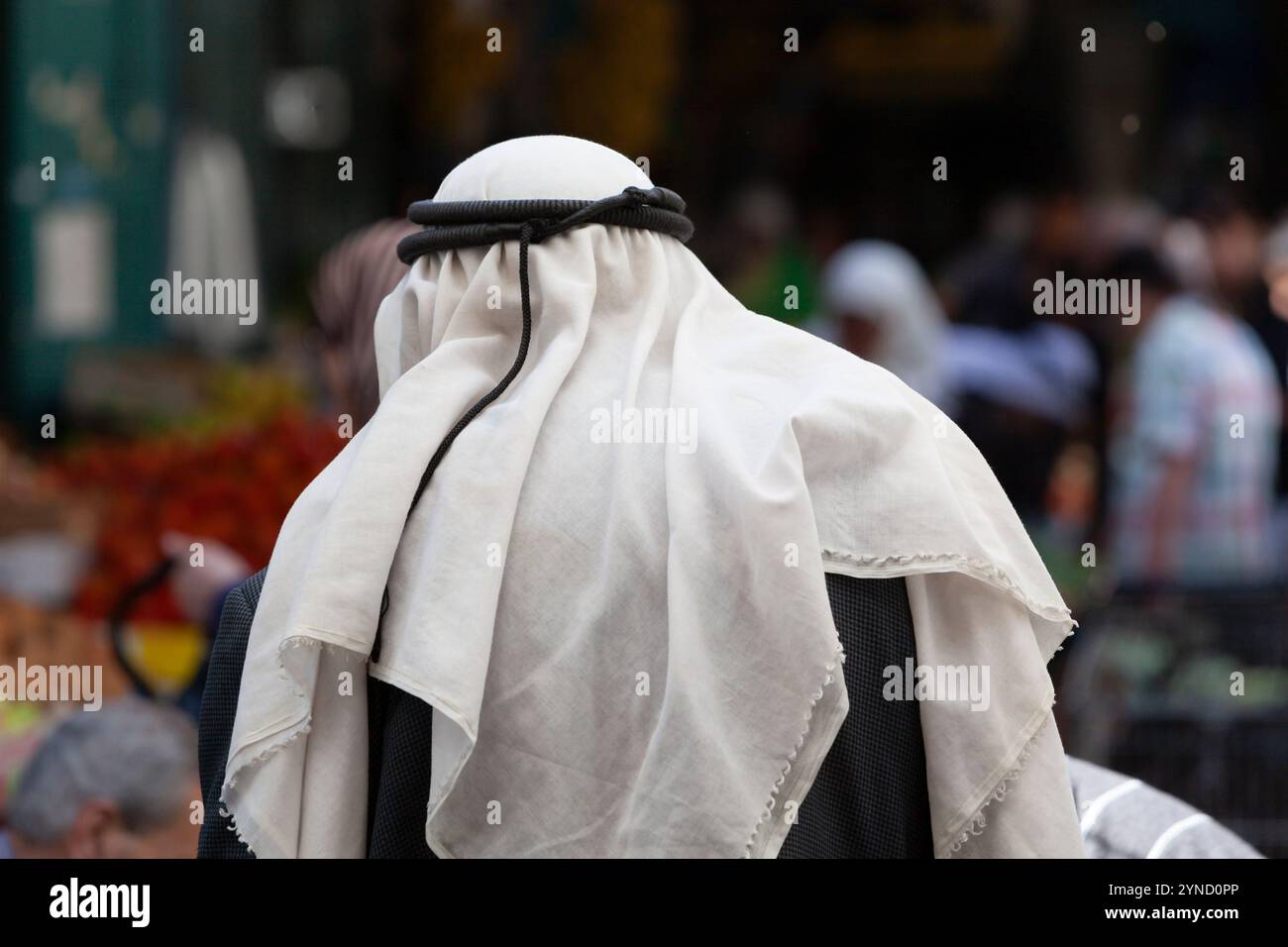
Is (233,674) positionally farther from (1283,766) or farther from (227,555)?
(1283,766)

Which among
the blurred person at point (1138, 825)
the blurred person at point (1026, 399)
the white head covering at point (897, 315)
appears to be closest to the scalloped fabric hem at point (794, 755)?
the blurred person at point (1138, 825)

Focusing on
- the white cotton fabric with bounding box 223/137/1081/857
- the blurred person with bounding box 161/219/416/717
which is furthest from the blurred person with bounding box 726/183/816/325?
the white cotton fabric with bounding box 223/137/1081/857

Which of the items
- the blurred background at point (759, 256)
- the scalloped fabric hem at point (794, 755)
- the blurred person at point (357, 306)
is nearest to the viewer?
the scalloped fabric hem at point (794, 755)

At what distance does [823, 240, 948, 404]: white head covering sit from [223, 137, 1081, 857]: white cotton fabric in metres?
4.47

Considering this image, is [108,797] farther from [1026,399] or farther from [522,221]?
[1026,399]

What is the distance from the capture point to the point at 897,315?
655cm

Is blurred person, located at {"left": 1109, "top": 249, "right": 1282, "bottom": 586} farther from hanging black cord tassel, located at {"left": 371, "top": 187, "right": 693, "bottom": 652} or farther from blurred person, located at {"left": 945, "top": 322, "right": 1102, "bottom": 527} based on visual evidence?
hanging black cord tassel, located at {"left": 371, "top": 187, "right": 693, "bottom": 652}

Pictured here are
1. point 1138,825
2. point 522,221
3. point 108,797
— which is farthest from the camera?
point 108,797

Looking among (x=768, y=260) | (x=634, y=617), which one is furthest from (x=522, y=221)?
(x=768, y=260)

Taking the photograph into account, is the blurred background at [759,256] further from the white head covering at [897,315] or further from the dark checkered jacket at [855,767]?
the dark checkered jacket at [855,767]

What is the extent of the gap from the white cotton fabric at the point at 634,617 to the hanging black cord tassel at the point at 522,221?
9 centimetres

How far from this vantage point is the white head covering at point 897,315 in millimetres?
6465

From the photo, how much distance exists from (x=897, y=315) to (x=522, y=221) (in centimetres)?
460
